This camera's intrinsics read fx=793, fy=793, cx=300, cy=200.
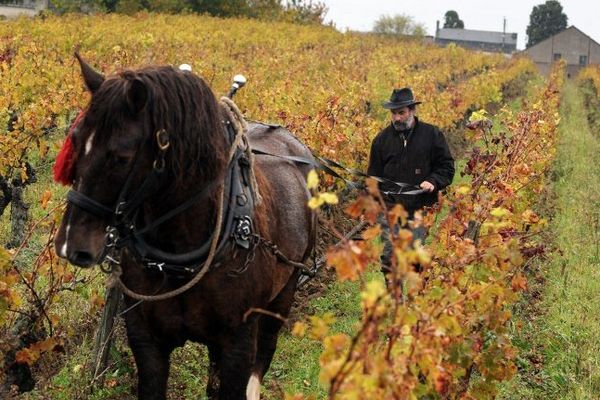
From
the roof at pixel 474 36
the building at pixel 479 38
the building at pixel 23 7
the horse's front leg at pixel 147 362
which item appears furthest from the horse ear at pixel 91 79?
the roof at pixel 474 36

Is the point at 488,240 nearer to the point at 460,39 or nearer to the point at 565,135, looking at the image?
the point at 565,135

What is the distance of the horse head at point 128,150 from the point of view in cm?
293

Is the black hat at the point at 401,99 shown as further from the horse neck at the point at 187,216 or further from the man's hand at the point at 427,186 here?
the horse neck at the point at 187,216

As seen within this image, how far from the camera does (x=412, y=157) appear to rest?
6320mm

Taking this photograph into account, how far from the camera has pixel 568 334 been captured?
5984mm

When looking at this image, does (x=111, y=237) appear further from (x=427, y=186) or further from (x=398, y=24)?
(x=398, y=24)

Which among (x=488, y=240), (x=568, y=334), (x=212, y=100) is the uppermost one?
(x=212, y=100)

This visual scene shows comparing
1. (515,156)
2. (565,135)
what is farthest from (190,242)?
(565,135)

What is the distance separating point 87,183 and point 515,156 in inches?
143

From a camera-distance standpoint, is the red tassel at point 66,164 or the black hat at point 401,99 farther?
the black hat at point 401,99

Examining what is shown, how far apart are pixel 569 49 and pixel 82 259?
8399cm

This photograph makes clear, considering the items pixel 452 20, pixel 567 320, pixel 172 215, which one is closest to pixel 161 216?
pixel 172 215

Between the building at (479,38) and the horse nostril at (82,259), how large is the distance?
118389 mm

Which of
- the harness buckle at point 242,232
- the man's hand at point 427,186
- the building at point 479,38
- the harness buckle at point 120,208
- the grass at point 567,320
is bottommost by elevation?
the grass at point 567,320
